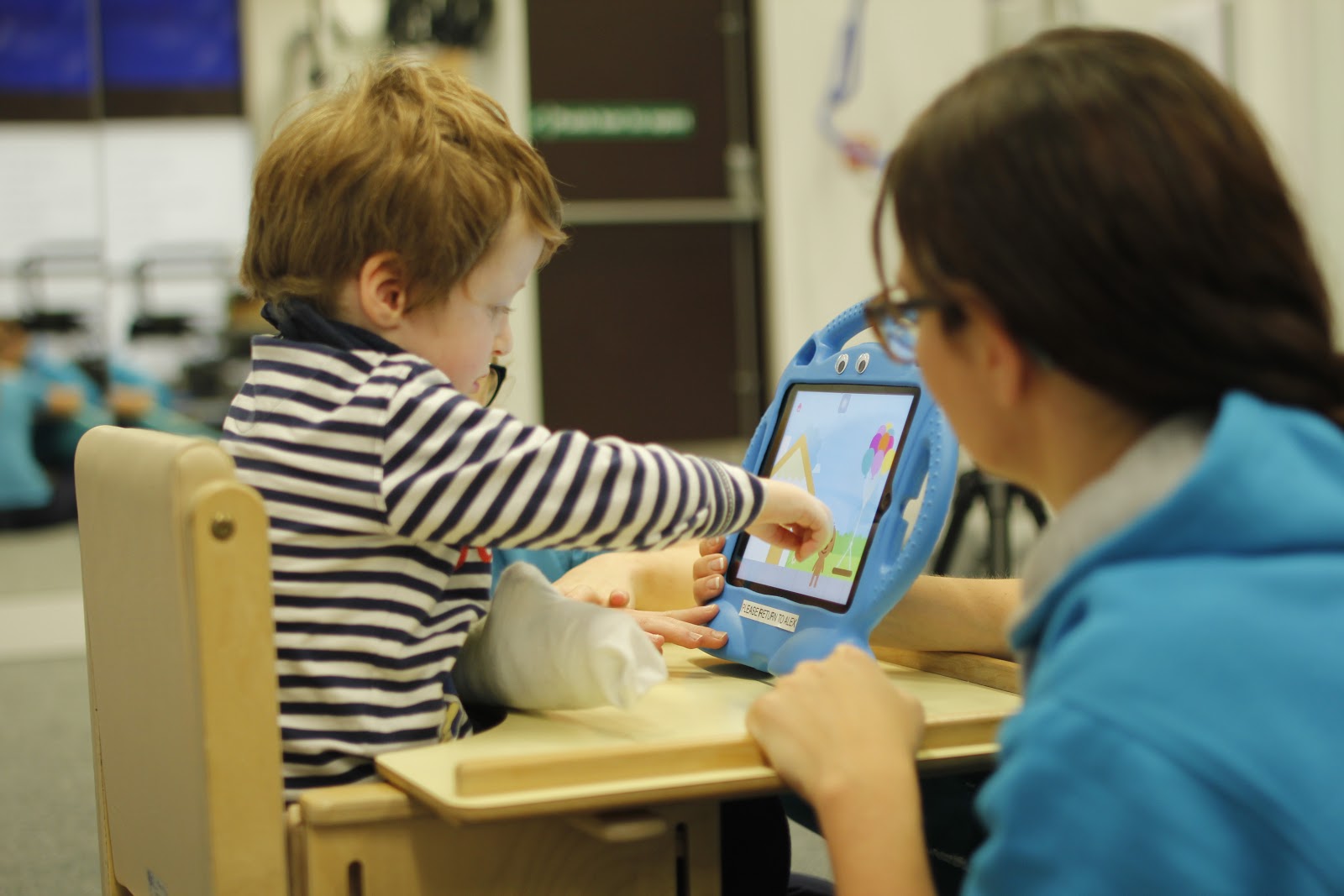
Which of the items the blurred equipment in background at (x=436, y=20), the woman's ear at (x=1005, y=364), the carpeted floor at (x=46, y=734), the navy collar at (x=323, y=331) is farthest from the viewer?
the blurred equipment in background at (x=436, y=20)

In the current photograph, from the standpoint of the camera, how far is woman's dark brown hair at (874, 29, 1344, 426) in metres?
0.63

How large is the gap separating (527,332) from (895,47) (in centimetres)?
149

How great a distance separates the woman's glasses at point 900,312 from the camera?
0.70 metres

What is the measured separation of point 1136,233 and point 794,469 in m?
0.59

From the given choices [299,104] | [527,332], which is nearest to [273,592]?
[299,104]

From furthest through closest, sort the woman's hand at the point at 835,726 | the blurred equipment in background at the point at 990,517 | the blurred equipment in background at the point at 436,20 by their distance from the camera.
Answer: the blurred equipment in background at the point at 436,20 < the blurred equipment in background at the point at 990,517 < the woman's hand at the point at 835,726

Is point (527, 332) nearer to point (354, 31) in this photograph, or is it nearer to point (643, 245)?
point (643, 245)

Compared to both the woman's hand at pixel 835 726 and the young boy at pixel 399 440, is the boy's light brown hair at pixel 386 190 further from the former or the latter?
the woman's hand at pixel 835 726

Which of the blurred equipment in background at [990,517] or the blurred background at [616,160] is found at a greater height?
the blurred background at [616,160]

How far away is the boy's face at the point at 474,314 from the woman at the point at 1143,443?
0.37m

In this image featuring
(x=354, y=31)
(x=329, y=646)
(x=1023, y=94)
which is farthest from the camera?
(x=354, y=31)

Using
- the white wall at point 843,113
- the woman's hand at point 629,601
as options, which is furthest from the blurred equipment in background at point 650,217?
the woman's hand at point 629,601

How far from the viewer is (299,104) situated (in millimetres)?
1118

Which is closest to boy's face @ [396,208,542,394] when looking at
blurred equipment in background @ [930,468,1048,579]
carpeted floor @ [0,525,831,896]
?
carpeted floor @ [0,525,831,896]
